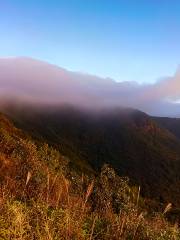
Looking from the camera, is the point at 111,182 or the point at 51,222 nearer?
the point at 51,222

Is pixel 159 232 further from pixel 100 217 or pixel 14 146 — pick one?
pixel 14 146

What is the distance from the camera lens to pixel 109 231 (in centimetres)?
1039

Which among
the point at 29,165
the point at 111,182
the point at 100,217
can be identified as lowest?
the point at 111,182

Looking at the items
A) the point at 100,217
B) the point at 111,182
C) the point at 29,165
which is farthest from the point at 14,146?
the point at 100,217

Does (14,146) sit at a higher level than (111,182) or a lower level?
higher

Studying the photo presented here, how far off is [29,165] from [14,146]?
20.9 feet

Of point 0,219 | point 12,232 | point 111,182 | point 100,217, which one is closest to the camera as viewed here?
point 12,232

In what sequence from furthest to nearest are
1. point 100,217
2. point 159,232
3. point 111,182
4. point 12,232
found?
point 111,182 → point 100,217 → point 159,232 → point 12,232

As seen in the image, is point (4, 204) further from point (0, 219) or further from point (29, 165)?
point (29, 165)

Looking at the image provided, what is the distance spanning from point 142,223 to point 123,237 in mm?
1399

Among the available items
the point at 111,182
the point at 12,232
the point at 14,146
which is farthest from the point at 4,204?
the point at 111,182

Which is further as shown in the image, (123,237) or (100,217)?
(100,217)

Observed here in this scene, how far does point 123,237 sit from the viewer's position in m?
9.95

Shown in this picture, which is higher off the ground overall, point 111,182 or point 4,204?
point 4,204
